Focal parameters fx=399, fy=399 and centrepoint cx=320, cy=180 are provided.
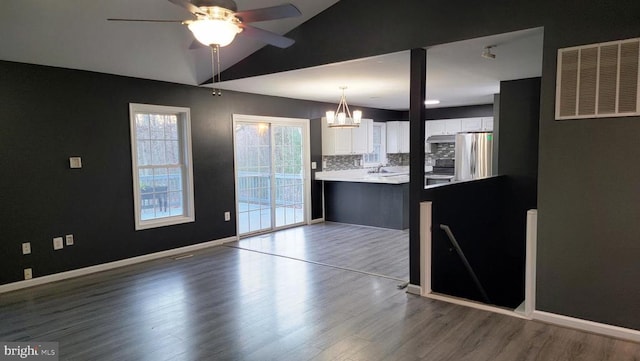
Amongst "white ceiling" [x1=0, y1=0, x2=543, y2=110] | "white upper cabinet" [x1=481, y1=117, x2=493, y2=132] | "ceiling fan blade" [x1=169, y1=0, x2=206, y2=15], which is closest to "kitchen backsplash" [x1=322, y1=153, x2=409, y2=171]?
"white ceiling" [x1=0, y1=0, x2=543, y2=110]

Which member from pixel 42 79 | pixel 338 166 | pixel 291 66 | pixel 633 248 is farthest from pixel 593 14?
pixel 338 166

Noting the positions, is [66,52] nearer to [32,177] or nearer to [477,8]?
[32,177]

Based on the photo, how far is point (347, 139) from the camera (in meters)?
7.95

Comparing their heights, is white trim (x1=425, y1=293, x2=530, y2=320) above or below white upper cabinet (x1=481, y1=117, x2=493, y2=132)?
below

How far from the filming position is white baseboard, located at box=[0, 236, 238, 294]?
4.24 m

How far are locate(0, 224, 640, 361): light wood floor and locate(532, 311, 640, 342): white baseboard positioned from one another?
7 cm

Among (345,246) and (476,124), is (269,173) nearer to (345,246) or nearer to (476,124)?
(345,246)

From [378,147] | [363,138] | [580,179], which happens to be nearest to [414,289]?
[580,179]

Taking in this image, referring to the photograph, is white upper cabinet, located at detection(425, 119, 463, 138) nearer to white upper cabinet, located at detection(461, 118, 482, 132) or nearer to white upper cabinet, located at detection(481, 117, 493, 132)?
white upper cabinet, located at detection(461, 118, 482, 132)

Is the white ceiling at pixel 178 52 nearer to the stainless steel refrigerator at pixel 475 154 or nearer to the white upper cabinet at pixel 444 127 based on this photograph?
the stainless steel refrigerator at pixel 475 154

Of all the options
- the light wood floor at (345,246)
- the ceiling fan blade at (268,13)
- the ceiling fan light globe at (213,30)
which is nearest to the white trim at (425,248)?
the light wood floor at (345,246)

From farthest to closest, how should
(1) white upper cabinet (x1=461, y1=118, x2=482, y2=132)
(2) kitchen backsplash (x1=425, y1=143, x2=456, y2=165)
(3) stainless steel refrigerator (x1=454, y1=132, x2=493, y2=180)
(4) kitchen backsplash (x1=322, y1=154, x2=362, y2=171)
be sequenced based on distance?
(2) kitchen backsplash (x1=425, y1=143, x2=456, y2=165) → (1) white upper cabinet (x1=461, y1=118, x2=482, y2=132) → (4) kitchen backsplash (x1=322, y1=154, x2=362, y2=171) → (3) stainless steel refrigerator (x1=454, y1=132, x2=493, y2=180)

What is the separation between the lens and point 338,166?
27.0 ft

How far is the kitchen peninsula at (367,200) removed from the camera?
689 centimetres
